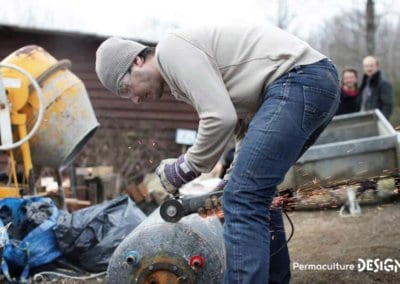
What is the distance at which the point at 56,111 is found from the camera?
18.5 feet

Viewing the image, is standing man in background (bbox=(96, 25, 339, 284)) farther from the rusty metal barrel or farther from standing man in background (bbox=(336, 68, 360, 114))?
standing man in background (bbox=(336, 68, 360, 114))

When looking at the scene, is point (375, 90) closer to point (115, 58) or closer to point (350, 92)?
point (350, 92)

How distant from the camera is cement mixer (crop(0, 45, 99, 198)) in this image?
511 centimetres

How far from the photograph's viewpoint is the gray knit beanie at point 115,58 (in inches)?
102

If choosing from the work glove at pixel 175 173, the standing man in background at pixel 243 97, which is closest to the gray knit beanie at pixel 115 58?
the standing man in background at pixel 243 97

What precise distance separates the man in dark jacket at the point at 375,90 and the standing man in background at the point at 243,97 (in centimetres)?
461

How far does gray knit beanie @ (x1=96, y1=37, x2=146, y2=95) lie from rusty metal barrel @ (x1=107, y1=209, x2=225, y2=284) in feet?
2.77

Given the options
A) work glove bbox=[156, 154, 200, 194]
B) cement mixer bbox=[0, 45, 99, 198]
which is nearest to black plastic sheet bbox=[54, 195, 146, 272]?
cement mixer bbox=[0, 45, 99, 198]

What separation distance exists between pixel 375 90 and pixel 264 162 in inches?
199

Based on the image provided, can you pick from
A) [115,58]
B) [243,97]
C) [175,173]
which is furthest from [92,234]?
[243,97]

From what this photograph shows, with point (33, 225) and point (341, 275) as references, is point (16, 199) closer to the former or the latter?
point (33, 225)

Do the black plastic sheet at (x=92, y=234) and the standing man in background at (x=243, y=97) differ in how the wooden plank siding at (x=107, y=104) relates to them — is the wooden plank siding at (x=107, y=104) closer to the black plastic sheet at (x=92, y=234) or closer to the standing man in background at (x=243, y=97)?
A: the black plastic sheet at (x=92, y=234)

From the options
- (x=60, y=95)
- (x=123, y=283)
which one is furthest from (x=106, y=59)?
(x=60, y=95)

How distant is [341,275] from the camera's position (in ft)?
12.8
